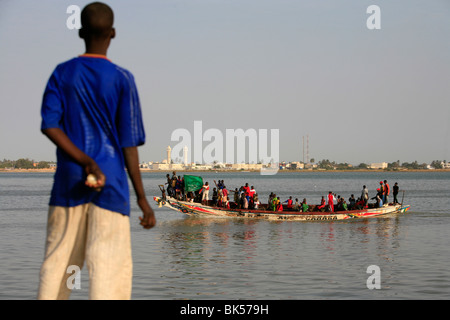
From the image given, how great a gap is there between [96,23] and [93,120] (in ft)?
2.07

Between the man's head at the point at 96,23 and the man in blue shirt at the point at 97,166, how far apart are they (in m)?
0.17

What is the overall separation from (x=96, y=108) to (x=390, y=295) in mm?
14402

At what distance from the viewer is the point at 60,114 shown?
3697 mm

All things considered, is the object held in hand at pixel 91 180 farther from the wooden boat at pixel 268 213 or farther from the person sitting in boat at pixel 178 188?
the person sitting in boat at pixel 178 188

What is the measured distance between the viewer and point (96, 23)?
12.7 ft

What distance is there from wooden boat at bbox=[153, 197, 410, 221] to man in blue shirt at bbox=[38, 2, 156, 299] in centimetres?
3551

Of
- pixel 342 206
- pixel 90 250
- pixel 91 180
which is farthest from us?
pixel 342 206

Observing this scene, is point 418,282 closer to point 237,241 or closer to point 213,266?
point 213,266

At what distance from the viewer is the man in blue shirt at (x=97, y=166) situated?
3650 mm

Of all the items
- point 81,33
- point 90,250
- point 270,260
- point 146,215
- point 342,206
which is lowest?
point 270,260

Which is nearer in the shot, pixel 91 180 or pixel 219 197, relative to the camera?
pixel 91 180

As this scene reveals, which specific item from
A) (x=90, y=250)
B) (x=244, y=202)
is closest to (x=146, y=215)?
(x=90, y=250)

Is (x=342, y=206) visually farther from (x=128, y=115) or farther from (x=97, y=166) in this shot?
(x=97, y=166)

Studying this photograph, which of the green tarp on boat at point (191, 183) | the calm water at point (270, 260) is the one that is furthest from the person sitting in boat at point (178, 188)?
the calm water at point (270, 260)
